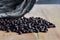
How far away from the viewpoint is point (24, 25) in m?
1.17

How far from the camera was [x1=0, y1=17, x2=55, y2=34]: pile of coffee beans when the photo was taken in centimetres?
113

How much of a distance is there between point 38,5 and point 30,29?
2.60ft

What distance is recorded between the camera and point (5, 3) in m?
1.50

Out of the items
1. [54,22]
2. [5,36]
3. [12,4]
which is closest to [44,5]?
[12,4]

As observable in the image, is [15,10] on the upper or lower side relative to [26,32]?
upper

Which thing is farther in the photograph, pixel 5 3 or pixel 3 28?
pixel 5 3

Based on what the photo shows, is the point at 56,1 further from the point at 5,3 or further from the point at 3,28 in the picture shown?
the point at 3,28

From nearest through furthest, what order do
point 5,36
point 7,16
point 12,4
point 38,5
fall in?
point 5,36 → point 7,16 → point 12,4 → point 38,5

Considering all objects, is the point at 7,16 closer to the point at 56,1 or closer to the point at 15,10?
the point at 15,10

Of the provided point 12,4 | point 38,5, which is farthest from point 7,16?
point 38,5

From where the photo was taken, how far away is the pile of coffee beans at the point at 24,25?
113cm

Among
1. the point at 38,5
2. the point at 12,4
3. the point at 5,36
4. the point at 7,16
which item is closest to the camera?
the point at 5,36

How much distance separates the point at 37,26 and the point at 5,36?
21cm

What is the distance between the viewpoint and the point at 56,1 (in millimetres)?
1994
